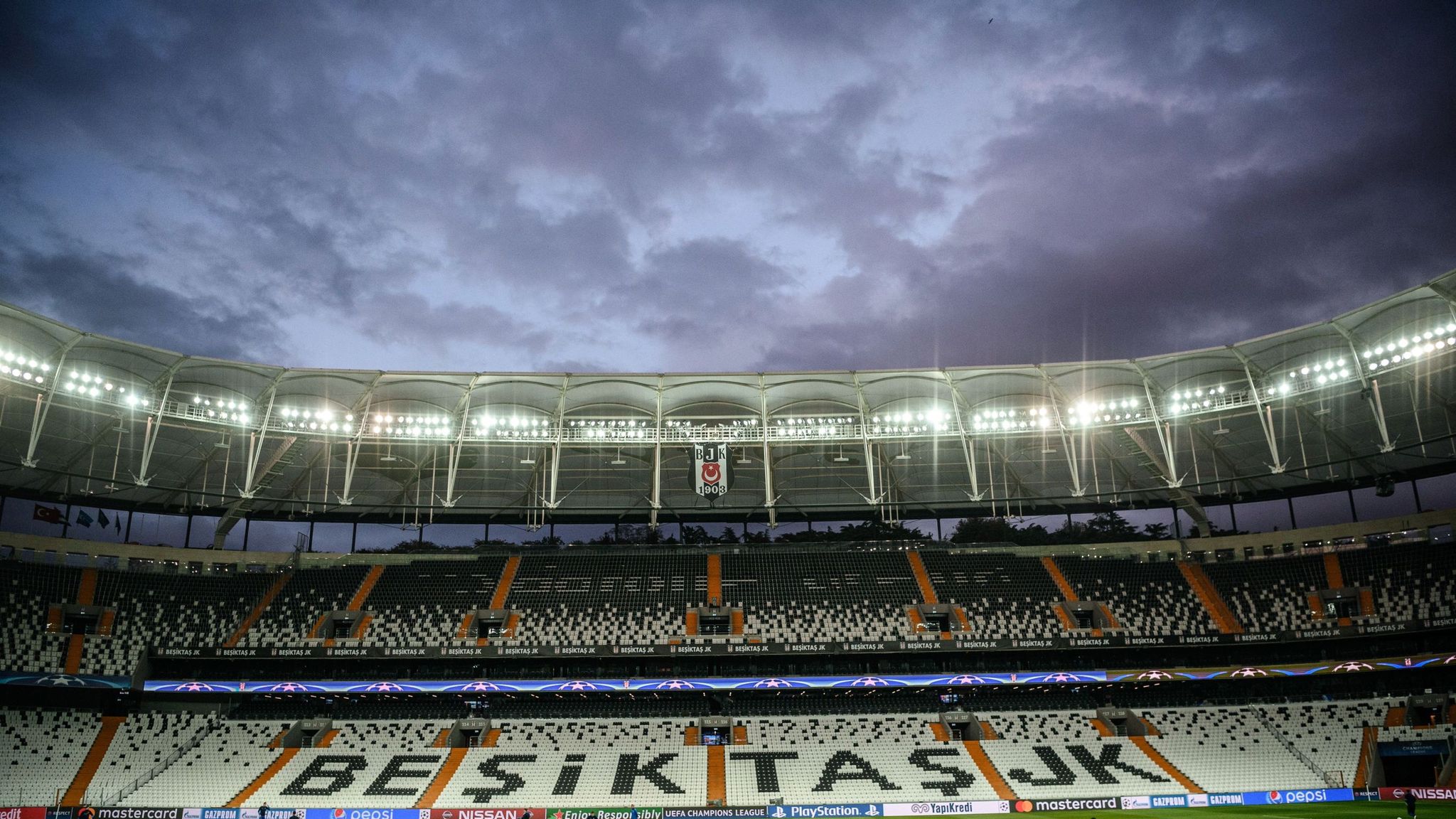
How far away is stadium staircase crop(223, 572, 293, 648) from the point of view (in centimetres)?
5081

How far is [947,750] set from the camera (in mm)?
47312

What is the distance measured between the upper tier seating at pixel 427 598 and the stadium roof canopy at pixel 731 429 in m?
4.12

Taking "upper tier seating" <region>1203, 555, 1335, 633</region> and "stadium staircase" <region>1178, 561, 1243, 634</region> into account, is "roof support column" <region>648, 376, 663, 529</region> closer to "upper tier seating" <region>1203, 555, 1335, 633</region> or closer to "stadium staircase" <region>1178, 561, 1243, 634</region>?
"stadium staircase" <region>1178, 561, 1243, 634</region>

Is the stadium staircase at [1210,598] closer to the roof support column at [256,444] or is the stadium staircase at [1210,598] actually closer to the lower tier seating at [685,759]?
the lower tier seating at [685,759]

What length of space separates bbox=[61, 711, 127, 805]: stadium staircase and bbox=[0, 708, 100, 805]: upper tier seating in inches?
7.8

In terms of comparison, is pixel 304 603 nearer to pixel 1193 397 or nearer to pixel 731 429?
pixel 731 429

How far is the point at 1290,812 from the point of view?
39344mm

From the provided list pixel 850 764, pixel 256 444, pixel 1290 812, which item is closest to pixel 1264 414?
pixel 1290 812

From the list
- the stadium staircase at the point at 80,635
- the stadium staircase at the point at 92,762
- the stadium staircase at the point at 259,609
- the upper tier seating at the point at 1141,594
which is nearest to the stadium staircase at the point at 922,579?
the upper tier seating at the point at 1141,594

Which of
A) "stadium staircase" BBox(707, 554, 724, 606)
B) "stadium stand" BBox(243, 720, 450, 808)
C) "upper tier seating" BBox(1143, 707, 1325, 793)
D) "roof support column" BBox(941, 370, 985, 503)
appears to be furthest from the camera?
"stadium staircase" BBox(707, 554, 724, 606)

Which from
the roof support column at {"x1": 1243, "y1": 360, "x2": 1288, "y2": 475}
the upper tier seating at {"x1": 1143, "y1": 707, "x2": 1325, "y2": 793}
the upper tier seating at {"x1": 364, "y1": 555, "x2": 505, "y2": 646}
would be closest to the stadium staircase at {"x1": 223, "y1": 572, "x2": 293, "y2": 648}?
the upper tier seating at {"x1": 364, "y1": 555, "x2": 505, "y2": 646}

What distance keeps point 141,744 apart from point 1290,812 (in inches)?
2039

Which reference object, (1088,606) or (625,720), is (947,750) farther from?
(625,720)

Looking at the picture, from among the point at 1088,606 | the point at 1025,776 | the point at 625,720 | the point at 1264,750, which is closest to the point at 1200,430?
the point at 1088,606
